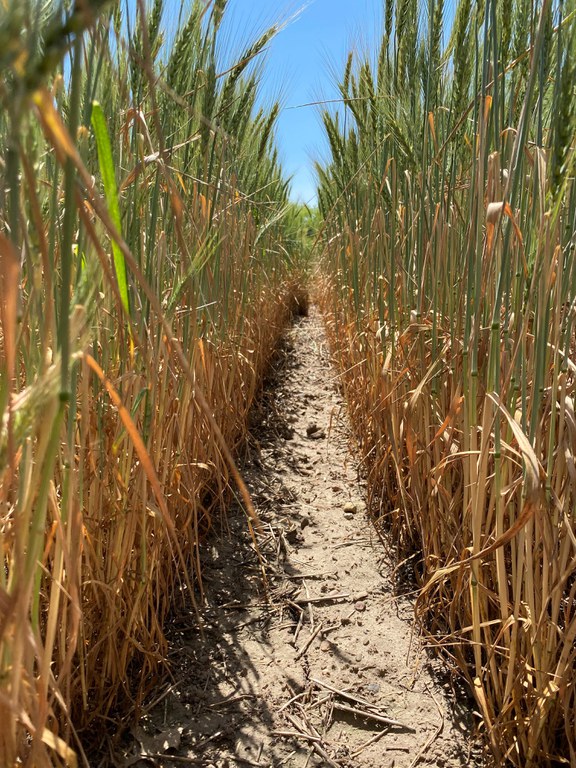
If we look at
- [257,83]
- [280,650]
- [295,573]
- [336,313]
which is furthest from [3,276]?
[336,313]

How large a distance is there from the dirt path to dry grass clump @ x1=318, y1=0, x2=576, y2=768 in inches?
3.9

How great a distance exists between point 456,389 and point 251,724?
66 centimetres

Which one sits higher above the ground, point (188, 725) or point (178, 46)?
point (178, 46)

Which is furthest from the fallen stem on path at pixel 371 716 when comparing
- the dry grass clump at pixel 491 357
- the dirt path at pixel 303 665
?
the dry grass clump at pixel 491 357

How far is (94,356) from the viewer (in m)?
0.84

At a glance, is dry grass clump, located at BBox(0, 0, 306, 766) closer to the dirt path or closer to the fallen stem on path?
the dirt path

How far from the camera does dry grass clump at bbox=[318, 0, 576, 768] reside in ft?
2.34

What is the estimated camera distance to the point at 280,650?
1144mm

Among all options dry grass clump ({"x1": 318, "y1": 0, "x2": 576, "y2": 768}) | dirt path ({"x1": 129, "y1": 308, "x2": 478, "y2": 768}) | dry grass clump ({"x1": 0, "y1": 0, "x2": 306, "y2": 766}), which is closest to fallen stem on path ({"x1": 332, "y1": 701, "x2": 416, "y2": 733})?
dirt path ({"x1": 129, "y1": 308, "x2": 478, "y2": 768})

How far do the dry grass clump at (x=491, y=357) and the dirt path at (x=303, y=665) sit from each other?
0.32 feet

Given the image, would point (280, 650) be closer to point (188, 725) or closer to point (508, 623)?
point (188, 725)

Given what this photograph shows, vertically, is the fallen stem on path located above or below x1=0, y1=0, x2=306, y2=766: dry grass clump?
below

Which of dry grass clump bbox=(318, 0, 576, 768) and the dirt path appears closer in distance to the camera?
dry grass clump bbox=(318, 0, 576, 768)

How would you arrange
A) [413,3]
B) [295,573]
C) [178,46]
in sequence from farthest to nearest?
1. [295,573]
2. [413,3]
3. [178,46]
